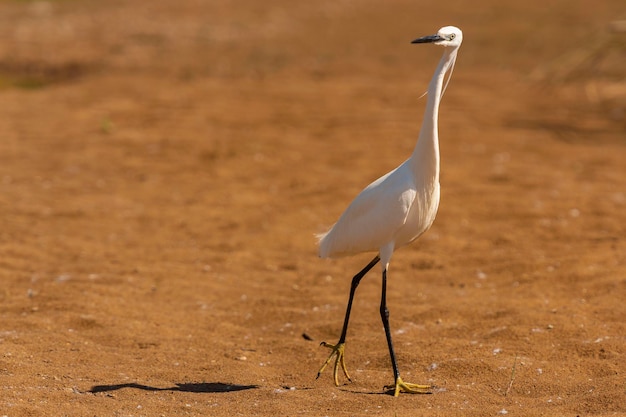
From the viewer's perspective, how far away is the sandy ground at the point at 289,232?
5.52 m

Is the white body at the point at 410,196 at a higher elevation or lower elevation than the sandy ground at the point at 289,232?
higher

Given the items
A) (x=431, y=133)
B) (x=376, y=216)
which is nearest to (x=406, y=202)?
(x=376, y=216)

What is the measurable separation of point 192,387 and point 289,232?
3767mm

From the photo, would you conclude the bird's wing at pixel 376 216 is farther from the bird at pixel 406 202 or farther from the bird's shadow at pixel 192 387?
the bird's shadow at pixel 192 387

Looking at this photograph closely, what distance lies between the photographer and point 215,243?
8.77 meters

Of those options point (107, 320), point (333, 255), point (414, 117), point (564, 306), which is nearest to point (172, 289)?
point (107, 320)

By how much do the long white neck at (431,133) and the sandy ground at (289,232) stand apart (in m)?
1.33

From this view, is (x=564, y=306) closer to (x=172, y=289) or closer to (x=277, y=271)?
(x=277, y=271)

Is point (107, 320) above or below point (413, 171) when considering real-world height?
below

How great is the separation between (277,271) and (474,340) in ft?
7.84

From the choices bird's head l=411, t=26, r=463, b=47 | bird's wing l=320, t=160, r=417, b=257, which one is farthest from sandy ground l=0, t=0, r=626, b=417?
bird's head l=411, t=26, r=463, b=47

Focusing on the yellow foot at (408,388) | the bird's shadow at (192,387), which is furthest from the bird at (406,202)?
the bird's shadow at (192,387)

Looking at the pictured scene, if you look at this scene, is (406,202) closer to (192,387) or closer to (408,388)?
(408,388)

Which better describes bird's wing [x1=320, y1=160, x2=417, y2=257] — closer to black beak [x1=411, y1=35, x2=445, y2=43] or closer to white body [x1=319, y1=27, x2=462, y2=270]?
white body [x1=319, y1=27, x2=462, y2=270]
